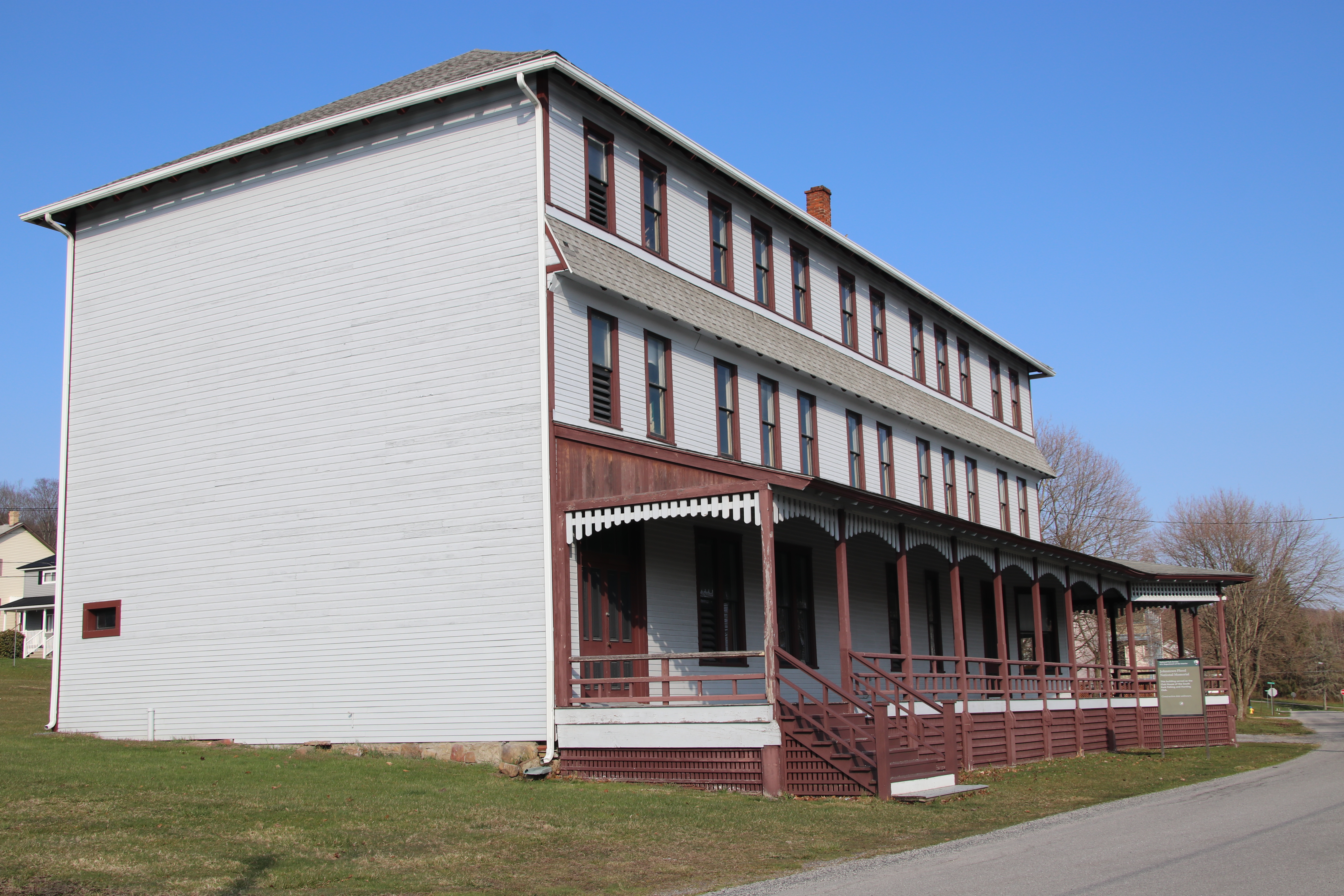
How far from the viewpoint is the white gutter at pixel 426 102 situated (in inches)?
749

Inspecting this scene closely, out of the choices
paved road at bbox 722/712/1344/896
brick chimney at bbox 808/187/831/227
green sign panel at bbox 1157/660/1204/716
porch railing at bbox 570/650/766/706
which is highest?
brick chimney at bbox 808/187/831/227

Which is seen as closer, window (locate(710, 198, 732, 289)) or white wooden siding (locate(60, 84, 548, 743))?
white wooden siding (locate(60, 84, 548, 743))

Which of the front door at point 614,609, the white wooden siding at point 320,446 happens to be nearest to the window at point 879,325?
the front door at point 614,609

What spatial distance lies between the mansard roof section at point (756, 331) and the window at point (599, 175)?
1.62ft

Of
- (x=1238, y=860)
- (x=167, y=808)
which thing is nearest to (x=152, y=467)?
(x=167, y=808)

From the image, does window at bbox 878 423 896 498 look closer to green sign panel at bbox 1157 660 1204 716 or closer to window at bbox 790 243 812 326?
window at bbox 790 243 812 326

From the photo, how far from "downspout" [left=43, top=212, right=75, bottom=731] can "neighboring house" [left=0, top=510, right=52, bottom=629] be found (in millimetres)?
60544

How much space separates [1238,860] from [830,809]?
5226 mm

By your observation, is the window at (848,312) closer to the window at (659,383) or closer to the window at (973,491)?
the window at (973,491)

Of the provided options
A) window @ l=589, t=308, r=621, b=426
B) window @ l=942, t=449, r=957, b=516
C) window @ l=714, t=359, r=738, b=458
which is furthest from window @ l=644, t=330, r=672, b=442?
window @ l=942, t=449, r=957, b=516

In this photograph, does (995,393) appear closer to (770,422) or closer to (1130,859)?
(770,422)

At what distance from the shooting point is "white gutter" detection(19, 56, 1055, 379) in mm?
19031

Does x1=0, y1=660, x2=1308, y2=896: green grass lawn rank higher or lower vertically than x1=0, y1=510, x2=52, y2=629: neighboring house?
lower

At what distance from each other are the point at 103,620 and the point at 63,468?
3111 millimetres
